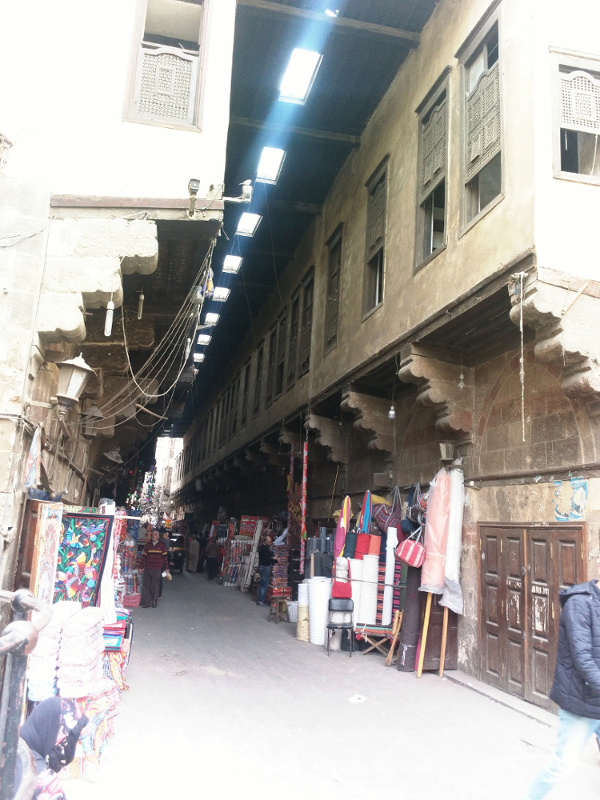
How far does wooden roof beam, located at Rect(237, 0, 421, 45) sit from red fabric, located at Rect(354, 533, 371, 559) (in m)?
8.06

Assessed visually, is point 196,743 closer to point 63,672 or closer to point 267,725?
point 267,725

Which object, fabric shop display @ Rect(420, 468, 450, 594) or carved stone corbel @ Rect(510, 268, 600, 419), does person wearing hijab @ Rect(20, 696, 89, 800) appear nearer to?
carved stone corbel @ Rect(510, 268, 600, 419)

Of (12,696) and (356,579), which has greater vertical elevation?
(12,696)

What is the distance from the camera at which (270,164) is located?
539 inches

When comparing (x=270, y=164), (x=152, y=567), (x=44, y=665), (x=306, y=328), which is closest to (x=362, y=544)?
(x=152, y=567)

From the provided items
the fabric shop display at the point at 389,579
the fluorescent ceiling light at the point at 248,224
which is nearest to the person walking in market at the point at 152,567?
the fabric shop display at the point at 389,579

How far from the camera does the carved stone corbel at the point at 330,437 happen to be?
13242 mm

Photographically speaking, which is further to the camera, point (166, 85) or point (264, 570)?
point (264, 570)

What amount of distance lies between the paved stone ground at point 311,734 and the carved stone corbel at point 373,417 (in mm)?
3572

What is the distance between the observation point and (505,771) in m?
4.96

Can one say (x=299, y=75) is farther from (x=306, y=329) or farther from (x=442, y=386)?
(x=442, y=386)

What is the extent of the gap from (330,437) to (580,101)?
318 inches

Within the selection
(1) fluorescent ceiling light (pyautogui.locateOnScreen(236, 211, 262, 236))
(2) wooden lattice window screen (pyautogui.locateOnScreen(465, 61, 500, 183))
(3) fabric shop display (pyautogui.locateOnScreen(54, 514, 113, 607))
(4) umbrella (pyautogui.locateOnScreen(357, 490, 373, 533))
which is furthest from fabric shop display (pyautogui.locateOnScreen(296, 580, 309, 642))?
(1) fluorescent ceiling light (pyautogui.locateOnScreen(236, 211, 262, 236))

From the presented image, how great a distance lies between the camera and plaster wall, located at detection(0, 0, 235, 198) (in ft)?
21.8
